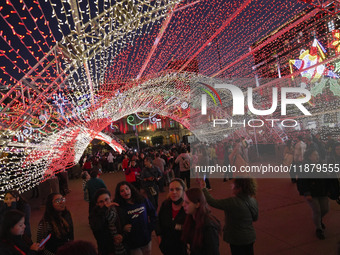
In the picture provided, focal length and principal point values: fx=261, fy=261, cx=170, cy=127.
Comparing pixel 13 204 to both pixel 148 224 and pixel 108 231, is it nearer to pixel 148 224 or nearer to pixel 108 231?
pixel 108 231

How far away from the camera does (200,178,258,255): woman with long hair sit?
289 centimetres

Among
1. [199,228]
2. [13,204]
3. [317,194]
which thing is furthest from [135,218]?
[317,194]

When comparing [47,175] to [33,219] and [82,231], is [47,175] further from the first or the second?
[82,231]

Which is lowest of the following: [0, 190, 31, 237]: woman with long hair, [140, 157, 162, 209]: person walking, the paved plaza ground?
the paved plaza ground

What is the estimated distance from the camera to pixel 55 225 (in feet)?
9.83

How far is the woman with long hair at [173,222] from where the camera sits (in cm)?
271

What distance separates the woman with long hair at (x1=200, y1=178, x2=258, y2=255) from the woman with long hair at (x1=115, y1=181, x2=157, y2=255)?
880 millimetres

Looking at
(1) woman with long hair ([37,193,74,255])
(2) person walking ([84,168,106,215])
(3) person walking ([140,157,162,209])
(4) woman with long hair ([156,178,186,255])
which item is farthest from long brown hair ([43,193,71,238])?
(3) person walking ([140,157,162,209])

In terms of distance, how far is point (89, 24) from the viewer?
165 inches

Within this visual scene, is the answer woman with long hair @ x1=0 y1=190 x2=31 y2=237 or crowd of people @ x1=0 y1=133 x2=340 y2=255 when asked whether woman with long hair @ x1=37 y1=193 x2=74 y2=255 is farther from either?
woman with long hair @ x1=0 y1=190 x2=31 y2=237

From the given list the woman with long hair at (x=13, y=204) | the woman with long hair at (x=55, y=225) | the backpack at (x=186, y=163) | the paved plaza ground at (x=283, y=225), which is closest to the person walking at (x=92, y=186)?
the paved plaza ground at (x=283, y=225)

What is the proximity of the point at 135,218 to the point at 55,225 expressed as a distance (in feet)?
2.99

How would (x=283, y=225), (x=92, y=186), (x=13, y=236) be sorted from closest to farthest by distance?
(x=13, y=236) → (x=283, y=225) → (x=92, y=186)

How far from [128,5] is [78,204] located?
705 cm
